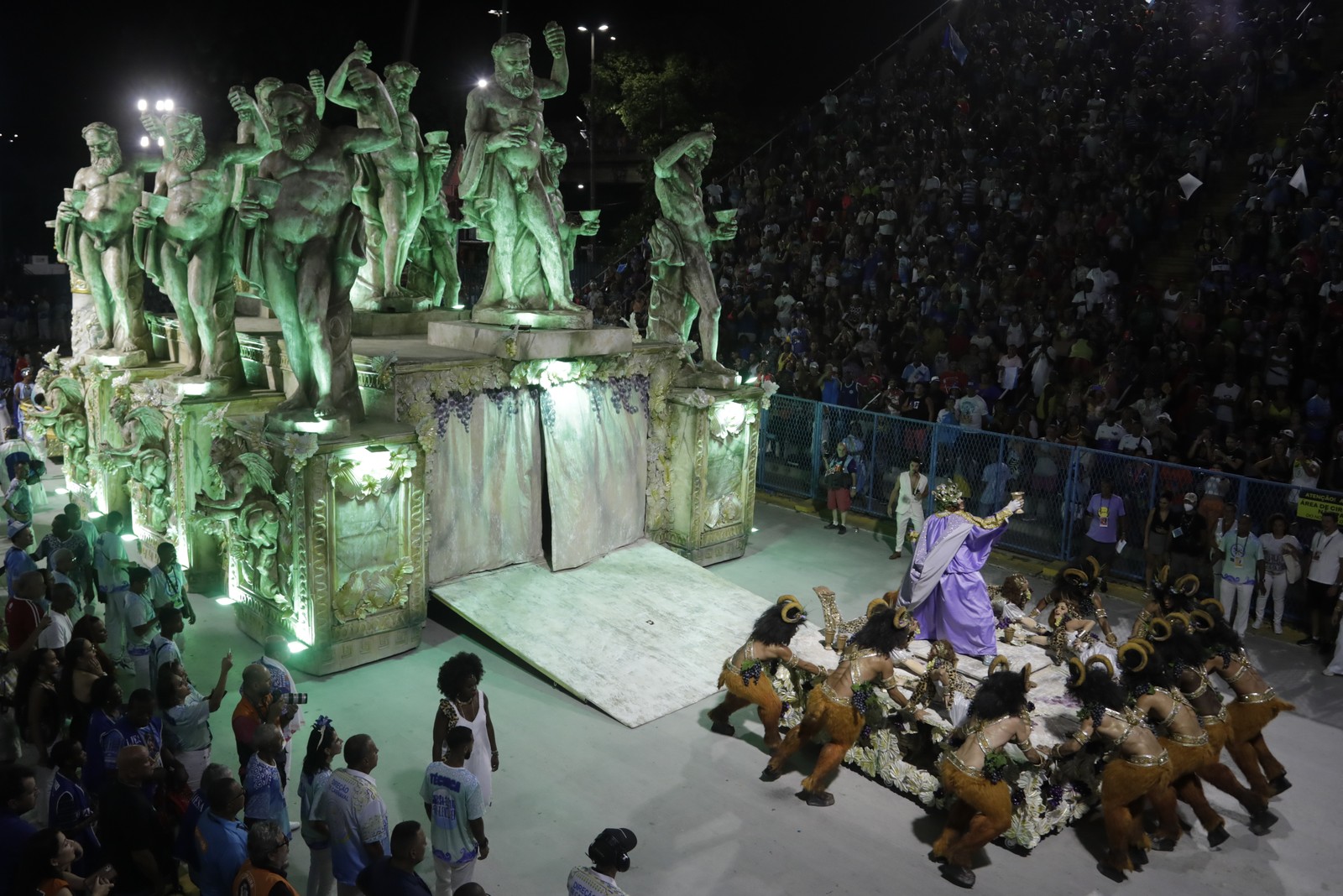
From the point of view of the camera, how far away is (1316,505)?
10359 mm

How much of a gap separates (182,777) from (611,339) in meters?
6.23

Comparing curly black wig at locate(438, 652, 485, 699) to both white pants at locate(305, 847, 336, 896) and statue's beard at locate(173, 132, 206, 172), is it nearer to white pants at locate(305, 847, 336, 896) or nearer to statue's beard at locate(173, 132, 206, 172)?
white pants at locate(305, 847, 336, 896)

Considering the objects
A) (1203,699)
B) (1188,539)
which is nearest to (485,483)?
(1203,699)

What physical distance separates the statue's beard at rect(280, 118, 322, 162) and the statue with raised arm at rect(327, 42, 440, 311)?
267cm

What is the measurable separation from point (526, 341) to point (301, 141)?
2620mm

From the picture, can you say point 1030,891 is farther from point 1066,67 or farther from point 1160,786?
point 1066,67

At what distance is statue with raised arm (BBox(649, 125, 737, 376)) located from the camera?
11.6m

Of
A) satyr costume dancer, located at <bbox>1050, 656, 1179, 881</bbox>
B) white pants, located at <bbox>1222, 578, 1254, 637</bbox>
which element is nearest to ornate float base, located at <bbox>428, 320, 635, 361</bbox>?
satyr costume dancer, located at <bbox>1050, 656, 1179, 881</bbox>

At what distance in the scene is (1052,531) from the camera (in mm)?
12539

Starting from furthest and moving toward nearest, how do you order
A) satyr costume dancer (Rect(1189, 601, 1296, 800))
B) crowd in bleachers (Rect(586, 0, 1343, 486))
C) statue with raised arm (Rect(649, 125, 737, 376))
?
1. crowd in bleachers (Rect(586, 0, 1343, 486))
2. statue with raised arm (Rect(649, 125, 737, 376))
3. satyr costume dancer (Rect(1189, 601, 1296, 800))

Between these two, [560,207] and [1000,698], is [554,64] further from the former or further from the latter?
[1000,698]

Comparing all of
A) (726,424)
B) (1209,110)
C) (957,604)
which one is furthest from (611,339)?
(1209,110)

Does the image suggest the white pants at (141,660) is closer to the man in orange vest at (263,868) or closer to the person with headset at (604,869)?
the man in orange vest at (263,868)

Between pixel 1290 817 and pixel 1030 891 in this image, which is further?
pixel 1290 817
